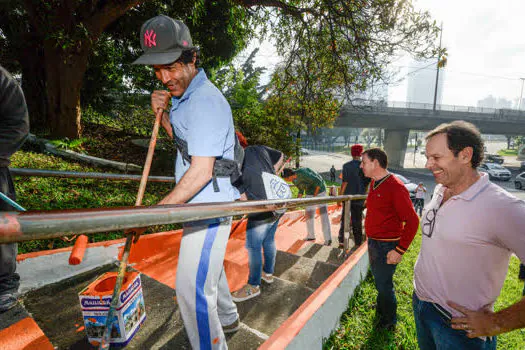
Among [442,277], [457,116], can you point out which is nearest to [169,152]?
[442,277]

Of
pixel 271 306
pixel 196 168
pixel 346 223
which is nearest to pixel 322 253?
pixel 346 223

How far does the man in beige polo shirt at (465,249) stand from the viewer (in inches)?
50.3

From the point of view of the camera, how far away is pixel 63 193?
4520 mm

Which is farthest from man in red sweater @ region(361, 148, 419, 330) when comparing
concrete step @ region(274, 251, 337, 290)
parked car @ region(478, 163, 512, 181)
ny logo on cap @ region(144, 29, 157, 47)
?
parked car @ region(478, 163, 512, 181)

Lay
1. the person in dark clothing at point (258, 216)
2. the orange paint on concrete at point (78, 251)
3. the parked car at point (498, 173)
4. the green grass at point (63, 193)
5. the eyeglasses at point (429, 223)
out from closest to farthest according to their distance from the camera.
A: the orange paint on concrete at point (78, 251) < the eyeglasses at point (429, 223) < the person in dark clothing at point (258, 216) < the green grass at point (63, 193) < the parked car at point (498, 173)

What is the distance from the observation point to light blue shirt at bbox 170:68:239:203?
1.46 meters

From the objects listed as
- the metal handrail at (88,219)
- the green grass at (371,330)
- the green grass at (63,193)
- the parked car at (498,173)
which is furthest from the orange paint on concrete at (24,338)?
the parked car at (498,173)

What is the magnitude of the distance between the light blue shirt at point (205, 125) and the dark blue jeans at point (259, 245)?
1.14 meters

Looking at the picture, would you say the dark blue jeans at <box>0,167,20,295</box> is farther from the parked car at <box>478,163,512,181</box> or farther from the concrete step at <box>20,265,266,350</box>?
the parked car at <box>478,163,512,181</box>

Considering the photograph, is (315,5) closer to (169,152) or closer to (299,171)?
(299,171)

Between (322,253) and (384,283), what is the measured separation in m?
1.77

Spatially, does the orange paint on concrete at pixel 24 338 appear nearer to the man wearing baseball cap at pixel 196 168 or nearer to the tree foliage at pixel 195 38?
the man wearing baseball cap at pixel 196 168

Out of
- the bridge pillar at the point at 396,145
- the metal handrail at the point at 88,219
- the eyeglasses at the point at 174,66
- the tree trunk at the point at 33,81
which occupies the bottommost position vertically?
the bridge pillar at the point at 396,145

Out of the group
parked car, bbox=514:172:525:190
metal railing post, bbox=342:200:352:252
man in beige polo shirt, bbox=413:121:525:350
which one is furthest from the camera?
parked car, bbox=514:172:525:190
